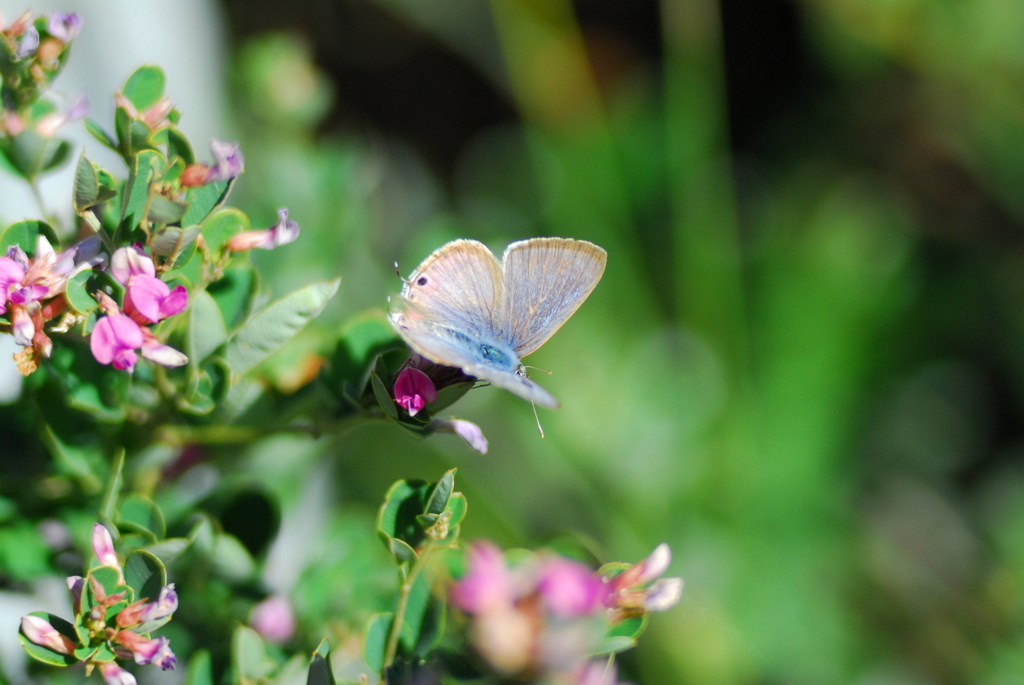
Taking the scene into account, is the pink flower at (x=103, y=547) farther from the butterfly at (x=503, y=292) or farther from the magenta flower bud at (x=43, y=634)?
the butterfly at (x=503, y=292)

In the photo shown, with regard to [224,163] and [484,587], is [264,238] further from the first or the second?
[484,587]

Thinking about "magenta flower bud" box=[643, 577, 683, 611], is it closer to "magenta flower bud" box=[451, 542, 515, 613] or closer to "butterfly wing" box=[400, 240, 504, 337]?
"magenta flower bud" box=[451, 542, 515, 613]

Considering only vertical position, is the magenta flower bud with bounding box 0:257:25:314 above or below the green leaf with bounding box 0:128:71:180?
below

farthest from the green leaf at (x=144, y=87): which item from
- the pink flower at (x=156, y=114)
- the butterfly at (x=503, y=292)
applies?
the butterfly at (x=503, y=292)

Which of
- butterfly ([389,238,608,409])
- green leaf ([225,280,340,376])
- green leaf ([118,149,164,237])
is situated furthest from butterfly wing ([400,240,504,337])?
green leaf ([118,149,164,237])

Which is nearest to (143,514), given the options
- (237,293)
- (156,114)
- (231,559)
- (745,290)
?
(231,559)

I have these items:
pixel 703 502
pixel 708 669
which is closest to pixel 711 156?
pixel 703 502
